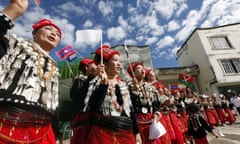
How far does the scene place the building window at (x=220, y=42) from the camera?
20139mm

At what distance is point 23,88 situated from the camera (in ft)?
4.46

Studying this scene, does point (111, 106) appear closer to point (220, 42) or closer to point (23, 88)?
point (23, 88)

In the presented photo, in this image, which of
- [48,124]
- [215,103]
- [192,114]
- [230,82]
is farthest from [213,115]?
[48,124]

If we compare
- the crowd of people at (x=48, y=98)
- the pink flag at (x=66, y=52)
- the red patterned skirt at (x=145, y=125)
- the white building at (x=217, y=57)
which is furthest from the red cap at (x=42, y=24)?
the white building at (x=217, y=57)

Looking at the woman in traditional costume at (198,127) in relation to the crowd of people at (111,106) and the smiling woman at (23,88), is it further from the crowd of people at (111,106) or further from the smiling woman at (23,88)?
the smiling woman at (23,88)

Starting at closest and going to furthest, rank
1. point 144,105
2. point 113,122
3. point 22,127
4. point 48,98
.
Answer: point 22,127, point 48,98, point 113,122, point 144,105

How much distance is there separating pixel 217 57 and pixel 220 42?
2436mm

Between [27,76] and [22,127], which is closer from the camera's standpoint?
[22,127]

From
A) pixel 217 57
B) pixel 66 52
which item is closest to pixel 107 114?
pixel 66 52

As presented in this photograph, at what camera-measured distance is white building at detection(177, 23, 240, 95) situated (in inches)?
724

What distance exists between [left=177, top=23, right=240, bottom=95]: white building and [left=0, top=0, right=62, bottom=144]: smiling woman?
19970mm

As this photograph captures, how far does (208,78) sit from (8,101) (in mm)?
21165

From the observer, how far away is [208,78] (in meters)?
19.2

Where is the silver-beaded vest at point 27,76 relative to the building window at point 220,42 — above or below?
below
